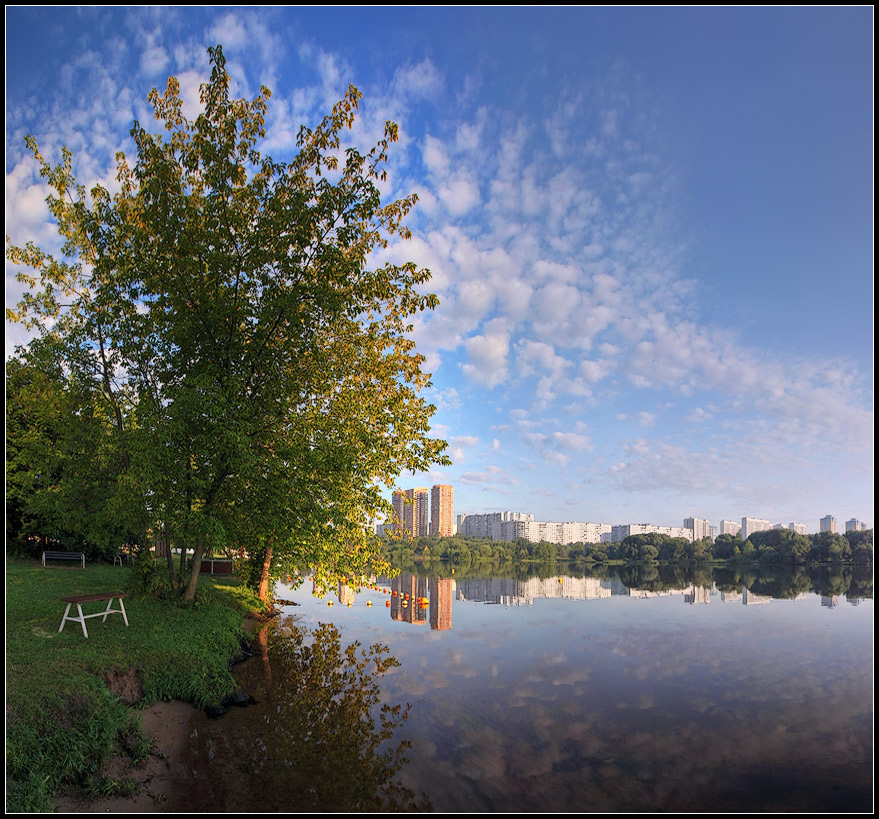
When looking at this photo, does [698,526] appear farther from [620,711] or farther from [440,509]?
[620,711]

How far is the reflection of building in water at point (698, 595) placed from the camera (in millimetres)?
33106

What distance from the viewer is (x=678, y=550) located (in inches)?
3548

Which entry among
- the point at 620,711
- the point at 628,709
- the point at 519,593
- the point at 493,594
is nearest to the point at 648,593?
the point at 519,593

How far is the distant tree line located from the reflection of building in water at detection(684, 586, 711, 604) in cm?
4138

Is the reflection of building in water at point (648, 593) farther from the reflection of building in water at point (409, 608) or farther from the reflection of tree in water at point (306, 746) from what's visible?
the reflection of tree in water at point (306, 746)

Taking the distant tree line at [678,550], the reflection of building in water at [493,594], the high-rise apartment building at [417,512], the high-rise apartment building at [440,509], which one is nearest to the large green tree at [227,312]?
the reflection of building in water at [493,594]

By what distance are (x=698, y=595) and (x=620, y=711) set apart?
3099 cm

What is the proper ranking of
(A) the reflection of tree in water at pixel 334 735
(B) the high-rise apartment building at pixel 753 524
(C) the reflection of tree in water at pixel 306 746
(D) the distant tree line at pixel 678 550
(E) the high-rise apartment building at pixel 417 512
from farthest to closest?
(B) the high-rise apartment building at pixel 753 524, (E) the high-rise apartment building at pixel 417 512, (D) the distant tree line at pixel 678 550, (A) the reflection of tree in water at pixel 334 735, (C) the reflection of tree in water at pixel 306 746

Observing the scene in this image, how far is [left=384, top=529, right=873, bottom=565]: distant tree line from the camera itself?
79562 mm

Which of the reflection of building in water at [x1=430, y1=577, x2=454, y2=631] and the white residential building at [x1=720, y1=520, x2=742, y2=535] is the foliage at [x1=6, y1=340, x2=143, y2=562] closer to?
the reflection of building in water at [x1=430, y1=577, x2=454, y2=631]

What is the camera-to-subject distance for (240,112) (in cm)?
1186

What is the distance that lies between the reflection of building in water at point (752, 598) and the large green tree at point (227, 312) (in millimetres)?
31577

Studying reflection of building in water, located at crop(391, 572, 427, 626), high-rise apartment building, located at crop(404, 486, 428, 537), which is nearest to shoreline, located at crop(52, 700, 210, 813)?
reflection of building in water, located at crop(391, 572, 427, 626)

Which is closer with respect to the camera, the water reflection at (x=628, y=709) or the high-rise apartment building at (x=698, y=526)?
the water reflection at (x=628, y=709)
